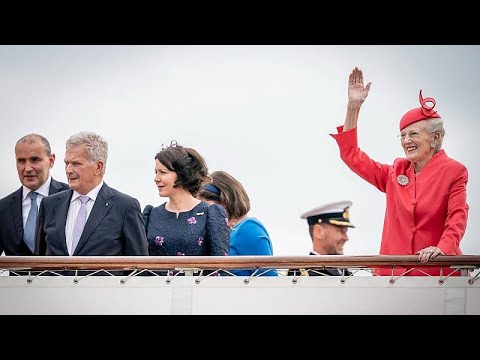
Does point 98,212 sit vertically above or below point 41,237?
above

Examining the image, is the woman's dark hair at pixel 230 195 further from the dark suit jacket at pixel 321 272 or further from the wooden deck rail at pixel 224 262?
the wooden deck rail at pixel 224 262

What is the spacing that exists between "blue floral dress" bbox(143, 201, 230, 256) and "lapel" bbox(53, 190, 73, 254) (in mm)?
643

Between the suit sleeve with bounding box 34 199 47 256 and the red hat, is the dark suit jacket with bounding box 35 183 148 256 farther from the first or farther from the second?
the red hat

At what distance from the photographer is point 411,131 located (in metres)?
9.91

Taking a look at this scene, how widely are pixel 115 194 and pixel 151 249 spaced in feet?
1.67

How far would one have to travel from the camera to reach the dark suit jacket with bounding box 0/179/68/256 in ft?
33.1

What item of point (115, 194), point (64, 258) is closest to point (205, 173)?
point (115, 194)

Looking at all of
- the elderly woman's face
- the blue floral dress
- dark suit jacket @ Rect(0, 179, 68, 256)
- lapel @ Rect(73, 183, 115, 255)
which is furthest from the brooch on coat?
dark suit jacket @ Rect(0, 179, 68, 256)

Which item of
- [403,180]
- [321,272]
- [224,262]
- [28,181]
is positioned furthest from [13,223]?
[403,180]

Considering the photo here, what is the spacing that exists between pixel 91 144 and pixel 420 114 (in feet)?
8.39

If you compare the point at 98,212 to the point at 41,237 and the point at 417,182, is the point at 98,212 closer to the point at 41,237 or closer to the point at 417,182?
the point at 41,237

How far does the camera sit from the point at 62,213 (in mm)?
9680
